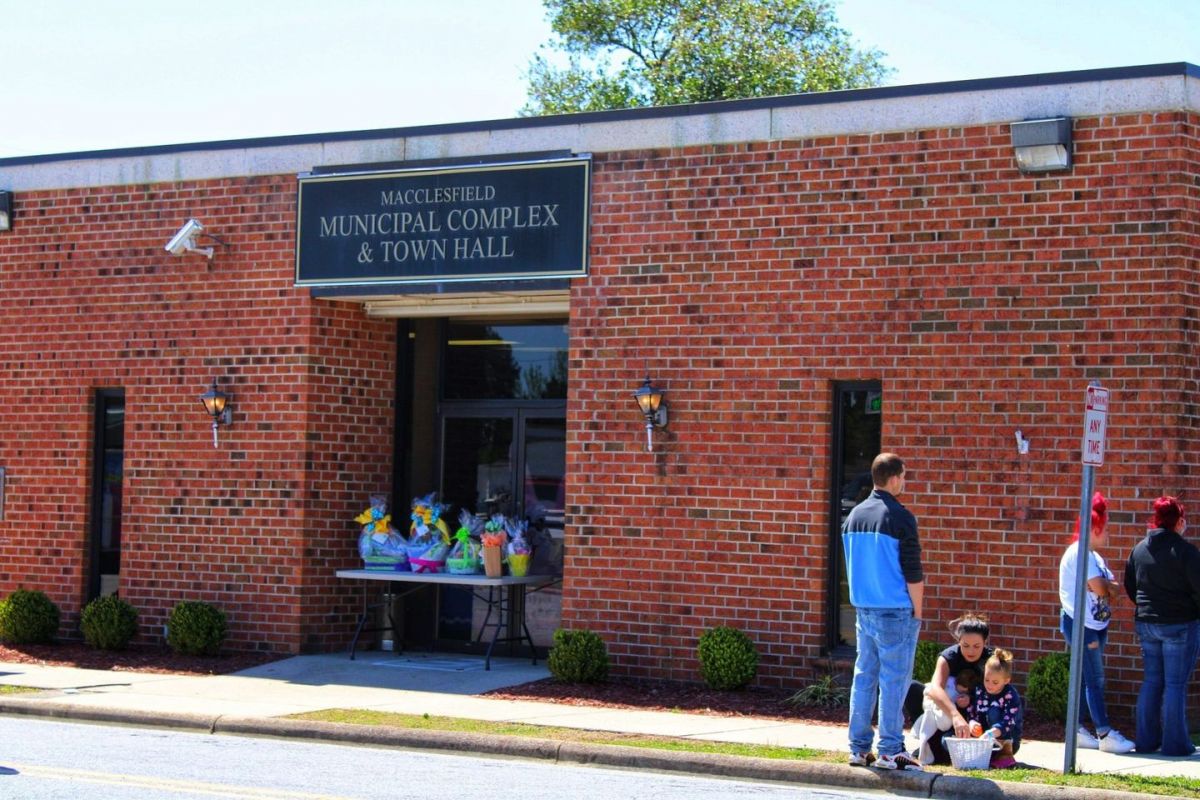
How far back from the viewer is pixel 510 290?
15984 mm

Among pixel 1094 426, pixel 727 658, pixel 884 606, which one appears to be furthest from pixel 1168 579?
pixel 727 658

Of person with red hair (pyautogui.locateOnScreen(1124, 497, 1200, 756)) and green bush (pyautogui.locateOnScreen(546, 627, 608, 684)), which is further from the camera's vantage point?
green bush (pyautogui.locateOnScreen(546, 627, 608, 684))

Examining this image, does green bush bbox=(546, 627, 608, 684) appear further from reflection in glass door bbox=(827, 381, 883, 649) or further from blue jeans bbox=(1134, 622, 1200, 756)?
blue jeans bbox=(1134, 622, 1200, 756)

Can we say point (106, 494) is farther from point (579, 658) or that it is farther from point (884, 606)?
point (884, 606)

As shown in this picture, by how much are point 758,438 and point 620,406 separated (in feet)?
4.48

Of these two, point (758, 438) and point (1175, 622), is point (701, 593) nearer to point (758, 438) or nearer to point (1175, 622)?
point (758, 438)

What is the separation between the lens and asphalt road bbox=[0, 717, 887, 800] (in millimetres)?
9742

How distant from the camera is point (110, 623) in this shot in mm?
17188

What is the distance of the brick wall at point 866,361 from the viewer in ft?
42.7

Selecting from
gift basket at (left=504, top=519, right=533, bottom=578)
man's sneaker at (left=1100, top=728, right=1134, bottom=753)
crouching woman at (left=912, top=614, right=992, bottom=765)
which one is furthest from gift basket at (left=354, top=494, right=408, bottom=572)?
man's sneaker at (left=1100, top=728, right=1134, bottom=753)

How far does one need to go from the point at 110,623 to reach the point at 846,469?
7.56 metres

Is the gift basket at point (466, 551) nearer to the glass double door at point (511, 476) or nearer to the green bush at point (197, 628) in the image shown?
the glass double door at point (511, 476)

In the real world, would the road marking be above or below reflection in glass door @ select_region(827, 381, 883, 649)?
below

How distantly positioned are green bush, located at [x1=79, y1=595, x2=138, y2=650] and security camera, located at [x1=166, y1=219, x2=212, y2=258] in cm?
354
